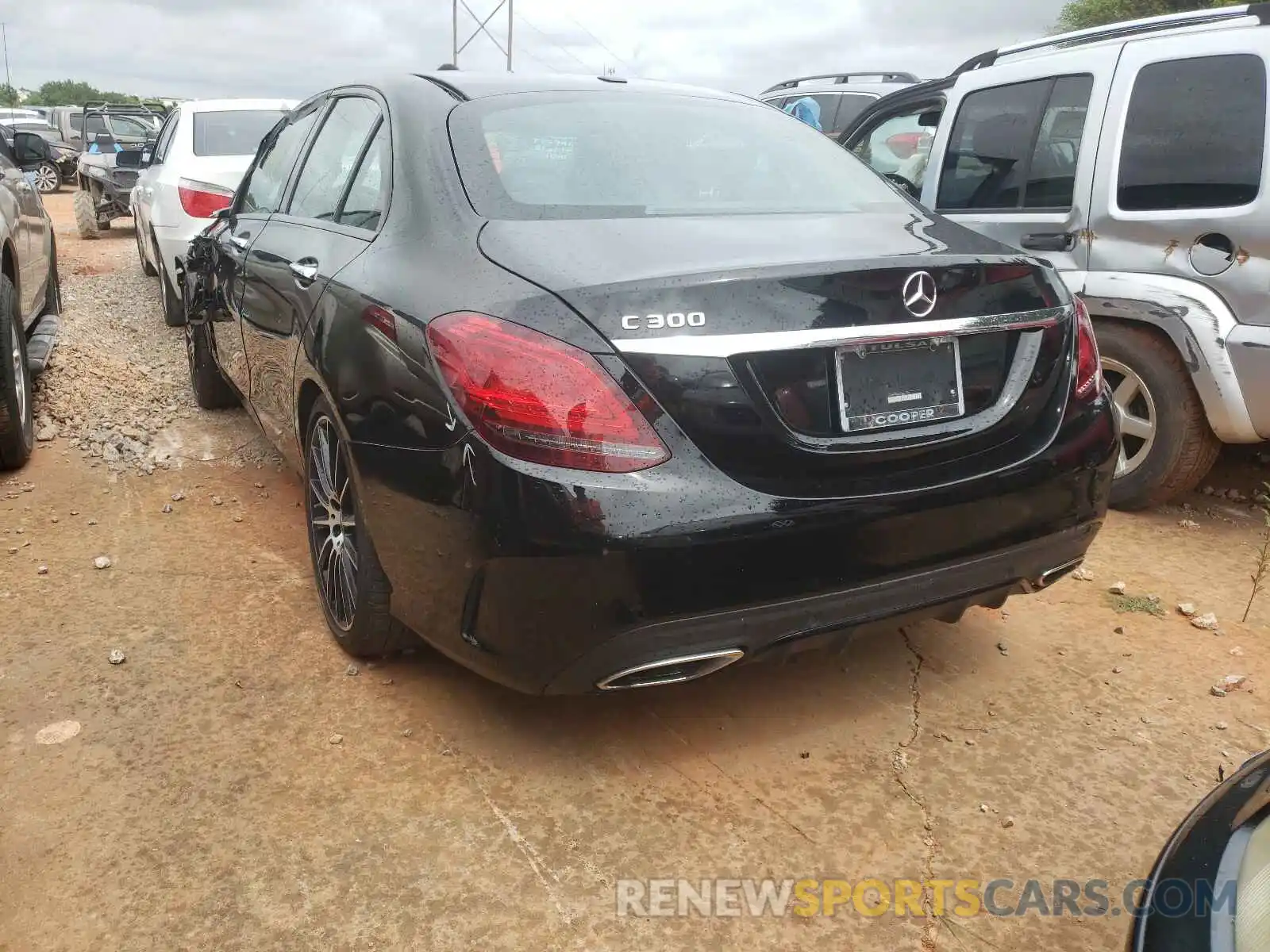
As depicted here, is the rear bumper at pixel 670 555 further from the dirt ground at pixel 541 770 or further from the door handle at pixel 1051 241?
the door handle at pixel 1051 241

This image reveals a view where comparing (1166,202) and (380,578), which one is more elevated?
(1166,202)

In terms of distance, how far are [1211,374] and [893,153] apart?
9.59ft

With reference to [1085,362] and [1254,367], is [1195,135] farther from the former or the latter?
[1085,362]

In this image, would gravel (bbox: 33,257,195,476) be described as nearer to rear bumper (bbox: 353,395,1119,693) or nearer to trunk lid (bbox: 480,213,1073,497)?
rear bumper (bbox: 353,395,1119,693)

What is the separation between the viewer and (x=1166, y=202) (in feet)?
12.7

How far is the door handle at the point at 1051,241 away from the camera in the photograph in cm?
421

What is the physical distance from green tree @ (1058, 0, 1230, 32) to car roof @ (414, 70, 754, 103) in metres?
26.1

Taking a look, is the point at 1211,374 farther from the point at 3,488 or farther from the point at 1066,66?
the point at 3,488

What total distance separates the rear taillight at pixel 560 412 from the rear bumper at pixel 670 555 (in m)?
0.03

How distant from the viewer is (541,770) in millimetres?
2496

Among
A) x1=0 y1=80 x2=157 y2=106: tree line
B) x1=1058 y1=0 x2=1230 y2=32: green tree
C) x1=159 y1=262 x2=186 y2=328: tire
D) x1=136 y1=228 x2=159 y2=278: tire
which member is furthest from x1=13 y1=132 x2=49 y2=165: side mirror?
x1=0 y1=80 x2=157 y2=106: tree line

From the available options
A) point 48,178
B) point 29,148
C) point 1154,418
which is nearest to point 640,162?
point 1154,418

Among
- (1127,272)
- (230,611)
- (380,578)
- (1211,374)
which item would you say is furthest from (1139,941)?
(1127,272)

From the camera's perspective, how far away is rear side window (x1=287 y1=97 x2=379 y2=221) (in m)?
3.07
